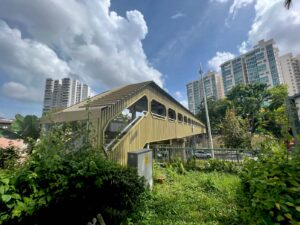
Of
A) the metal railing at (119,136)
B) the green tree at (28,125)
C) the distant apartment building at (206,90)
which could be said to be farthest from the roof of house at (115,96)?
the distant apartment building at (206,90)

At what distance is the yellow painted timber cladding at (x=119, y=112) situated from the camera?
6.72m

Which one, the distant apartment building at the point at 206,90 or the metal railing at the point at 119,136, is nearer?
the metal railing at the point at 119,136

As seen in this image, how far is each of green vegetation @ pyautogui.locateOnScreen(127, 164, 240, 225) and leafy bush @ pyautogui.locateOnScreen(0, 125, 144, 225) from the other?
618 mm

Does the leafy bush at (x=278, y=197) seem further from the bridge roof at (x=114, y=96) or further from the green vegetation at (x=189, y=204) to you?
the bridge roof at (x=114, y=96)

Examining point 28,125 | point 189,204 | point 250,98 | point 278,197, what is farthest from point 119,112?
point 250,98

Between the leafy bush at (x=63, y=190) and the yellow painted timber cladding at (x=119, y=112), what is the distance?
1.85 m

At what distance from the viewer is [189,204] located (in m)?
4.62

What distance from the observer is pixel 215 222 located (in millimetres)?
3600

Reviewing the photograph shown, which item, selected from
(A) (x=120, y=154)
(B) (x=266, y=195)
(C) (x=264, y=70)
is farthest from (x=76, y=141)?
(C) (x=264, y=70)

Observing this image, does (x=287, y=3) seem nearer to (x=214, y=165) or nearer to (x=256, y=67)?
(x=214, y=165)

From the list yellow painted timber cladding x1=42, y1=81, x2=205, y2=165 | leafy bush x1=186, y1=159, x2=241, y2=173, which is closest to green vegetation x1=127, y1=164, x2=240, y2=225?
yellow painted timber cladding x1=42, y1=81, x2=205, y2=165

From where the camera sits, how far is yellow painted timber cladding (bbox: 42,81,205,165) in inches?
265

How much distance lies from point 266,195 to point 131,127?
7633 mm

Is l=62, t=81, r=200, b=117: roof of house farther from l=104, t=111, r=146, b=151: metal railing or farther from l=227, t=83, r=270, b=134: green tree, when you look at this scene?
l=227, t=83, r=270, b=134: green tree
